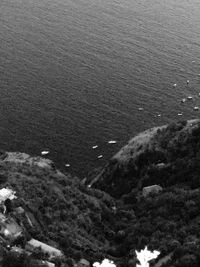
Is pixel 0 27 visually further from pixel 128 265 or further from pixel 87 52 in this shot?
pixel 128 265

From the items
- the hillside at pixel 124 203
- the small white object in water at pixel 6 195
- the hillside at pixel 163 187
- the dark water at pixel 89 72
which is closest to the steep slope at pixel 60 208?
the hillside at pixel 124 203

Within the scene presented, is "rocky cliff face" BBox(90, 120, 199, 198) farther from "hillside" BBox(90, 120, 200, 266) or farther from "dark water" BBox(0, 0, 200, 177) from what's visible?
"dark water" BBox(0, 0, 200, 177)

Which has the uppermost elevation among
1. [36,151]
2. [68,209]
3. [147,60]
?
[147,60]

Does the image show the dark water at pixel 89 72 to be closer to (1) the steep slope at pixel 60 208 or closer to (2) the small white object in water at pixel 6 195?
(1) the steep slope at pixel 60 208

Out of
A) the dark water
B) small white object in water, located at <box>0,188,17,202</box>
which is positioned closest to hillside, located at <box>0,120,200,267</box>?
small white object in water, located at <box>0,188,17,202</box>

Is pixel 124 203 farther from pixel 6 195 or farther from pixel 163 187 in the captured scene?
pixel 6 195

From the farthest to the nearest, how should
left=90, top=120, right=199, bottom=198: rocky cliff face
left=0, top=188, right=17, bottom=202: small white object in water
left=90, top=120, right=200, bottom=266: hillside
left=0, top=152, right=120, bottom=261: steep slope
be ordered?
left=90, top=120, right=199, bottom=198: rocky cliff face → left=90, top=120, right=200, bottom=266: hillside → left=0, top=152, right=120, bottom=261: steep slope → left=0, top=188, right=17, bottom=202: small white object in water

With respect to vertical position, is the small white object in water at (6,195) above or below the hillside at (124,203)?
above

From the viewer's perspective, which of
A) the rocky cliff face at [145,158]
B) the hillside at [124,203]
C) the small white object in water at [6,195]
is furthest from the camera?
the rocky cliff face at [145,158]

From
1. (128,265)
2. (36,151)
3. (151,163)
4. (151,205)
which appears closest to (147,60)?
(36,151)
